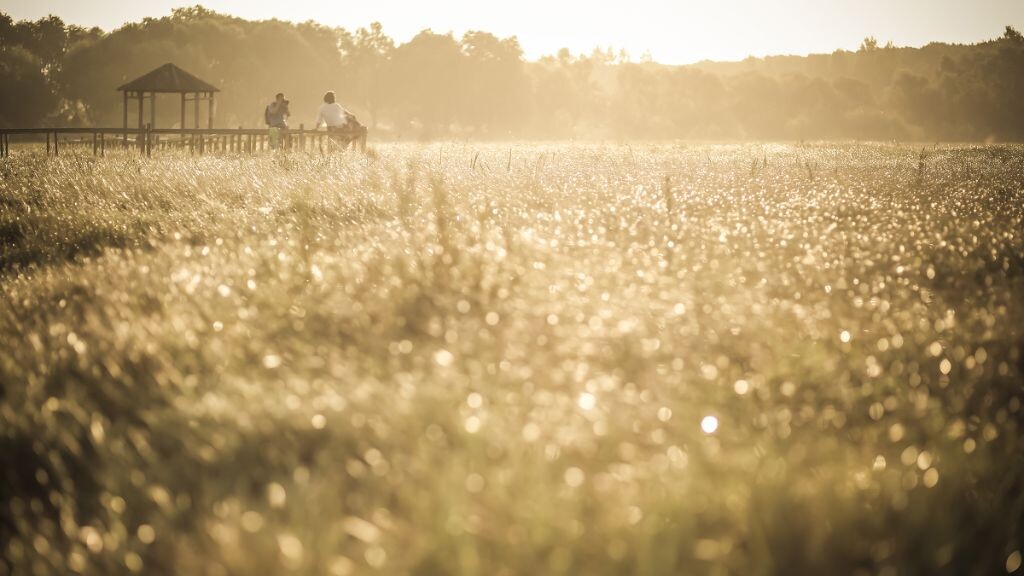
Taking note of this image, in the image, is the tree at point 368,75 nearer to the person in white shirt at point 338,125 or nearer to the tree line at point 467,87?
the tree line at point 467,87

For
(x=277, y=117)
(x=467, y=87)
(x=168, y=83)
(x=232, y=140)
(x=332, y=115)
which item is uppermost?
(x=467, y=87)

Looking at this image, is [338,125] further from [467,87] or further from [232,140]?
[467,87]

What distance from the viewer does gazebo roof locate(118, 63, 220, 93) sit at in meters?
32.2

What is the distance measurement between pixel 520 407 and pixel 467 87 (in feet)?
269

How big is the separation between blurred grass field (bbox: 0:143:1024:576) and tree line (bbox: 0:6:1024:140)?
6602cm

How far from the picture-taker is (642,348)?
2855 millimetres

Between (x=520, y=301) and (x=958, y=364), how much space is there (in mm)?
1700

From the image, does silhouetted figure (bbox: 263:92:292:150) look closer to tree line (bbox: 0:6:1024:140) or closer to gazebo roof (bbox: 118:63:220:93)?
gazebo roof (bbox: 118:63:220:93)

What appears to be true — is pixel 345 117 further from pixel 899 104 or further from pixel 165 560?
pixel 899 104

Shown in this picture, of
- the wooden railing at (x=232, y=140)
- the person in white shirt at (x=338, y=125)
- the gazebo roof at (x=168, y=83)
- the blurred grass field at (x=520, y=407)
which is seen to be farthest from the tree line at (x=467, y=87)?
the blurred grass field at (x=520, y=407)

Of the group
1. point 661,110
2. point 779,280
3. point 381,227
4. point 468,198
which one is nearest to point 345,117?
point 468,198

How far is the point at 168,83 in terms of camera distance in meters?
32.3

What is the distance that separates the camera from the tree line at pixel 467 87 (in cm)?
6594

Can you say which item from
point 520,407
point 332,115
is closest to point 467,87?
point 332,115
